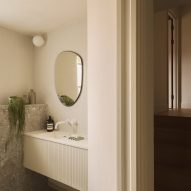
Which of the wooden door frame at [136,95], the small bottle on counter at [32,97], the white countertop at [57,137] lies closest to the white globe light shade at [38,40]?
the small bottle on counter at [32,97]

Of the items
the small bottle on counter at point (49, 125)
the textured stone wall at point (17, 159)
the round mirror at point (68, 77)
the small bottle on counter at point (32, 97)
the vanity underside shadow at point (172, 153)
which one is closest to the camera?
the vanity underside shadow at point (172, 153)

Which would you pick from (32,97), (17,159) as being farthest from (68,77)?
(17,159)

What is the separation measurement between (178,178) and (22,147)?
1.92 metres

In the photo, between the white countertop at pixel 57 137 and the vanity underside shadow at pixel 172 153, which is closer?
the vanity underside shadow at pixel 172 153

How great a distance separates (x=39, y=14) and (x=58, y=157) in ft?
5.23

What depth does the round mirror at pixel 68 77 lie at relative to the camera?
Result: 2521 millimetres

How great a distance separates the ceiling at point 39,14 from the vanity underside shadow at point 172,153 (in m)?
1.39

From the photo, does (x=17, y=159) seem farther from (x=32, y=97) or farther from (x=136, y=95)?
(x=136, y=95)

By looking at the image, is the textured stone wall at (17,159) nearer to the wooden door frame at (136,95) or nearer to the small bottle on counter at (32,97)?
the small bottle on counter at (32,97)

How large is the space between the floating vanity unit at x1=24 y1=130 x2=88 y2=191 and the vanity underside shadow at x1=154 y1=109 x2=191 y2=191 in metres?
0.68

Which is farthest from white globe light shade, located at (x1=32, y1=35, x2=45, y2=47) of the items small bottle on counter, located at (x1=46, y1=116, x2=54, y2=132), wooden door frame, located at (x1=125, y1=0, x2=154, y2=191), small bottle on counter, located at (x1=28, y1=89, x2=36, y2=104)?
wooden door frame, located at (x1=125, y1=0, x2=154, y2=191)

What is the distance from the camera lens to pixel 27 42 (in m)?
2.94

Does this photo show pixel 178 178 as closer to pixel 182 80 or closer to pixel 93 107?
pixel 93 107

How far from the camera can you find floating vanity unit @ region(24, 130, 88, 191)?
1.99 m
